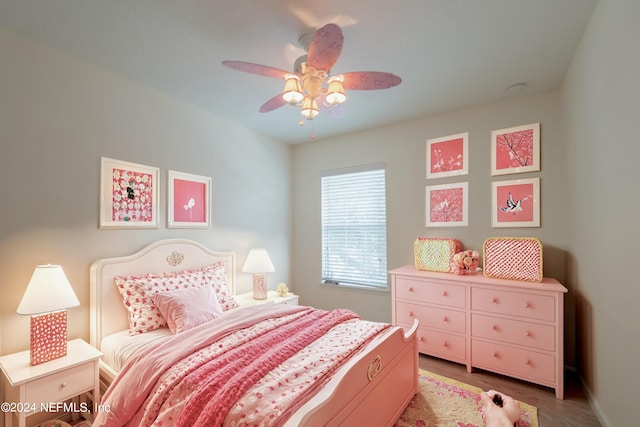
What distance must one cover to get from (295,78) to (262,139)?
7.37ft

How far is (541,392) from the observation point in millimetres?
2350

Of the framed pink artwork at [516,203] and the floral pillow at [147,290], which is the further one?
the framed pink artwork at [516,203]

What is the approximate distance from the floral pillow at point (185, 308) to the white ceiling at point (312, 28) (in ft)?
5.93

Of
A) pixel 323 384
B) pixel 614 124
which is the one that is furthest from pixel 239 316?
pixel 614 124

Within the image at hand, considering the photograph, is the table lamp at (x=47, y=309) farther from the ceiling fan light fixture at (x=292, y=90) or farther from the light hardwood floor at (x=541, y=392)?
the light hardwood floor at (x=541, y=392)

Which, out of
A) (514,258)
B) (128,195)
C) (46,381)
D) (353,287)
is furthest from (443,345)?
(128,195)

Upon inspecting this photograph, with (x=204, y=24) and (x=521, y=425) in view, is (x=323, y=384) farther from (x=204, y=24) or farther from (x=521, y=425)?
(x=204, y=24)

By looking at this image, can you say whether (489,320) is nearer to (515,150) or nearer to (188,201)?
(515,150)

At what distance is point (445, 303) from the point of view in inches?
110

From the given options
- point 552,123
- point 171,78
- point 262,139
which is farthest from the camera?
point 262,139

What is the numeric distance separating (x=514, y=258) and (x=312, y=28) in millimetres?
2498

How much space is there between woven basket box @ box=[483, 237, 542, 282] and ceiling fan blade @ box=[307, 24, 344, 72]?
2.19 metres

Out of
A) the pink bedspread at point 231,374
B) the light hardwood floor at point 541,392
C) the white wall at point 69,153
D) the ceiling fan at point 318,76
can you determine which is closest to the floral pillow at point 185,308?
the pink bedspread at point 231,374

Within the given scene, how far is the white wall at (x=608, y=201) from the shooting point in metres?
1.45
